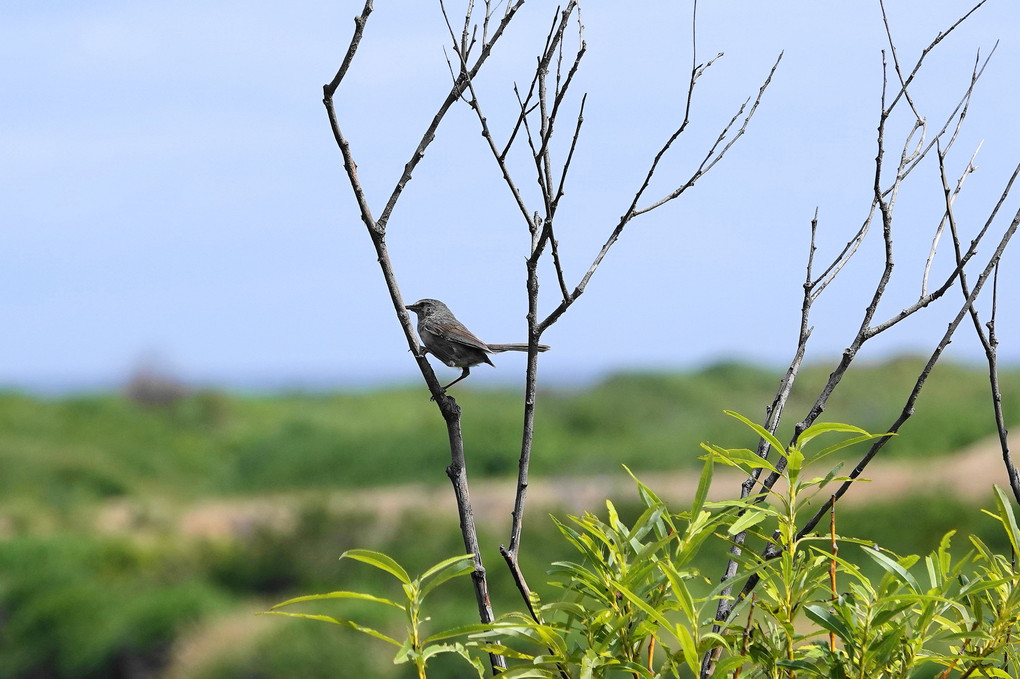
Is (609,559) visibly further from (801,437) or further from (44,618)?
(44,618)

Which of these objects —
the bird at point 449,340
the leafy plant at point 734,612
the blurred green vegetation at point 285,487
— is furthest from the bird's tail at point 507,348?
the leafy plant at point 734,612

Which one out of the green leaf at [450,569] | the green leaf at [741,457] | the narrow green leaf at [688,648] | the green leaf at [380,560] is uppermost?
the green leaf at [741,457]

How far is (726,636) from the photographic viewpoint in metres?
1.07

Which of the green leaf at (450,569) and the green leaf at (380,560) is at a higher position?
the green leaf at (380,560)

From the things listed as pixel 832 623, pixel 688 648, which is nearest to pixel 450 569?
pixel 688 648

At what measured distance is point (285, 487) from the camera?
50.0 ft

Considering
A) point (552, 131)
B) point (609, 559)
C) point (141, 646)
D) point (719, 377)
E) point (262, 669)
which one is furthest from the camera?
point (719, 377)

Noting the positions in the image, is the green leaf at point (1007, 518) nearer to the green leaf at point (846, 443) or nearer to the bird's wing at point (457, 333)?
the green leaf at point (846, 443)

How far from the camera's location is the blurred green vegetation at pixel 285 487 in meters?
8.69

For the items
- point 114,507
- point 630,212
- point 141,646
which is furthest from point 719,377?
point 630,212

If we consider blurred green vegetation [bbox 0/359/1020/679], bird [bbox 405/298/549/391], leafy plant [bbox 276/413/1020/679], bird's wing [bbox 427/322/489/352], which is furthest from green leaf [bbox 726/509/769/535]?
bird's wing [bbox 427/322/489/352]

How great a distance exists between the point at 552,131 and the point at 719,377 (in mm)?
19240

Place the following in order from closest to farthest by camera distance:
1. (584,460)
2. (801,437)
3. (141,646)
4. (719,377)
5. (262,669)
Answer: (801,437) < (262,669) < (141,646) < (584,460) < (719,377)

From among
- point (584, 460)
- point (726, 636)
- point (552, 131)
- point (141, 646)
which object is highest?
point (552, 131)
